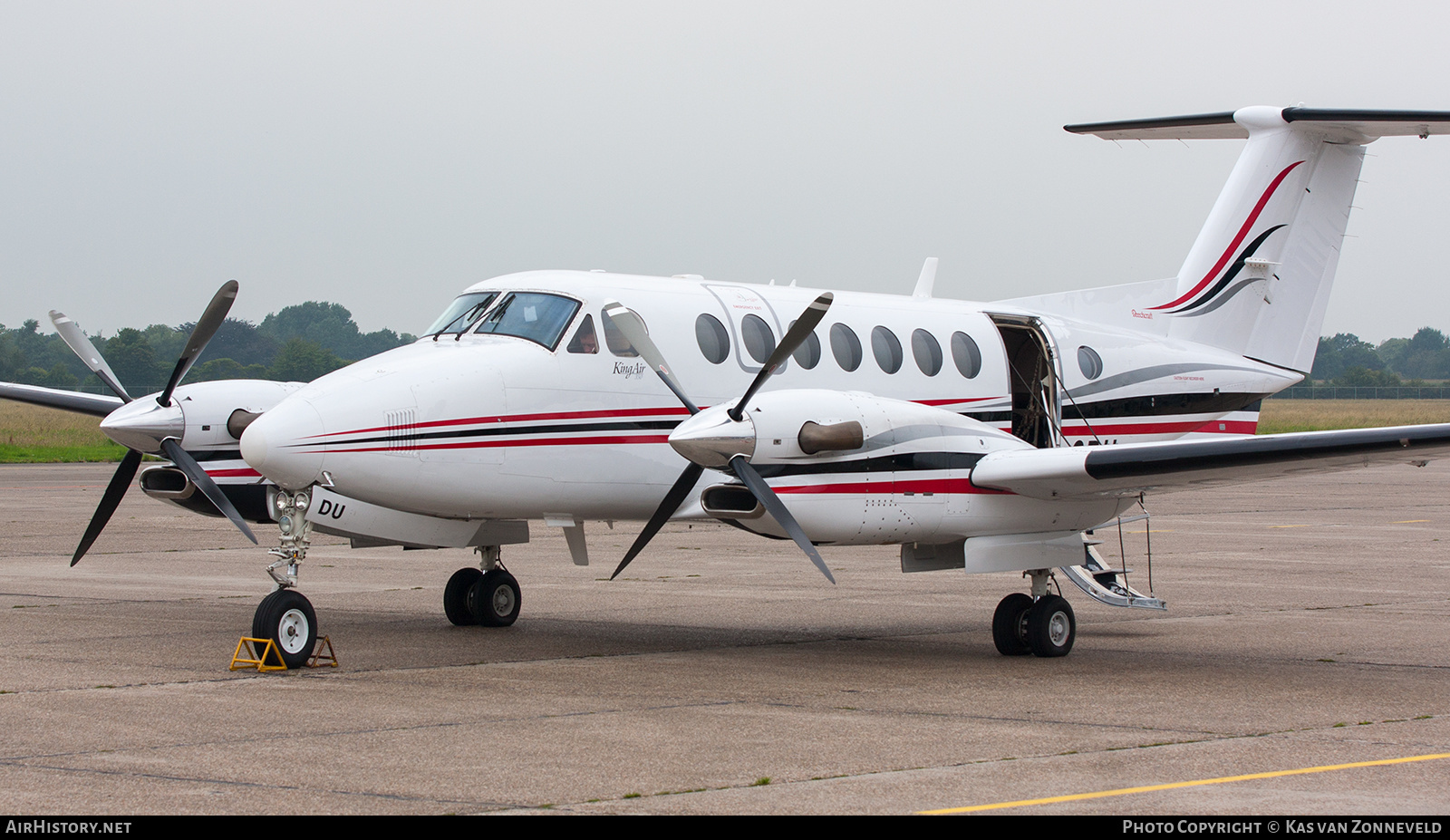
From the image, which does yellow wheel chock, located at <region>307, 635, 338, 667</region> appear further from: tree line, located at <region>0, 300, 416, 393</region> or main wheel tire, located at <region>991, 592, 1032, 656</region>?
tree line, located at <region>0, 300, 416, 393</region>

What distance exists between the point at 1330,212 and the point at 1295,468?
590 centimetres

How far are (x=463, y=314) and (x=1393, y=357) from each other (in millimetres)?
164514

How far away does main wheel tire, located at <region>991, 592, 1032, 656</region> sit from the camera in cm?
1231

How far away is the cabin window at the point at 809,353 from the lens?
12695mm

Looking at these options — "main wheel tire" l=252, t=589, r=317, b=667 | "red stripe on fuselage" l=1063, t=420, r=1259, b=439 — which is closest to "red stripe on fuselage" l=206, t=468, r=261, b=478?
"main wheel tire" l=252, t=589, r=317, b=667

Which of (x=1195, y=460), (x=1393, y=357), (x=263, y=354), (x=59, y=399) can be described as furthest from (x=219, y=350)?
(x=1393, y=357)

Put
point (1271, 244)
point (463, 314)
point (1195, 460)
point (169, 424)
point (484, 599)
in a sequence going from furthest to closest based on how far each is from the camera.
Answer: point (1271, 244) → point (484, 599) → point (169, 424) → point (463, 314) → point (1195, 460)

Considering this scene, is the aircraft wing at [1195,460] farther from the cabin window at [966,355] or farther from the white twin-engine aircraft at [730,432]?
the cabin window at [966,355]

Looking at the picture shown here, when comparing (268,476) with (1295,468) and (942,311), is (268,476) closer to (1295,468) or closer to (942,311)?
(942,311)

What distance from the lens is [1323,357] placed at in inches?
5482

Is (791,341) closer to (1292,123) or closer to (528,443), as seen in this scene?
(528,443)

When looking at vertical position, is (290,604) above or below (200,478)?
below

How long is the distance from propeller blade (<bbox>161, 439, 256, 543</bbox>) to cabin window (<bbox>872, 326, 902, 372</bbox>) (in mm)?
5740

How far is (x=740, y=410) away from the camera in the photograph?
10742mm
